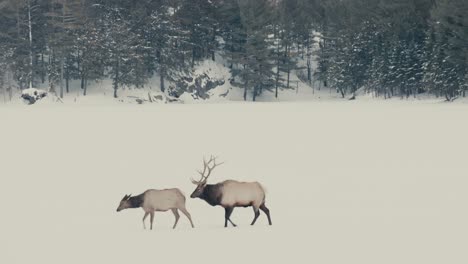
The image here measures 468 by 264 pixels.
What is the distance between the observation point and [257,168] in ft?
73.4

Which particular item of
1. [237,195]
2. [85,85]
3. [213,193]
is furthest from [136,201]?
[85,85]

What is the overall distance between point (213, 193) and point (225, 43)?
80573 millimetres

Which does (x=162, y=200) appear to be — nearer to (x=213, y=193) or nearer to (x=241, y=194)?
(x=213, y=193)

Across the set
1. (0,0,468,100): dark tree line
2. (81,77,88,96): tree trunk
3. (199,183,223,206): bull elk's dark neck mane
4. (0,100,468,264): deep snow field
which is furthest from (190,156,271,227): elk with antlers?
(81,77,88,96): tree trunk

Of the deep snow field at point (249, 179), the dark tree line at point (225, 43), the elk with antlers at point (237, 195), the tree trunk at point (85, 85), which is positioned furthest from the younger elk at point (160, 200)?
the tree trunk at point (85, 85)

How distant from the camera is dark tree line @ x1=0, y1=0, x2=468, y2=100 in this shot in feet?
229

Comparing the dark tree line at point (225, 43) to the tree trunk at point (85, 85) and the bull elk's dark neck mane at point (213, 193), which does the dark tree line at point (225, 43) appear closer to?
the tree trunk at point (85, 85)

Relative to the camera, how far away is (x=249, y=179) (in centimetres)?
1995

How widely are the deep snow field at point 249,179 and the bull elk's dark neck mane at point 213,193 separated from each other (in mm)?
611

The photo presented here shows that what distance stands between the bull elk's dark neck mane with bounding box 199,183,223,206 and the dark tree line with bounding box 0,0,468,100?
53.0 meters

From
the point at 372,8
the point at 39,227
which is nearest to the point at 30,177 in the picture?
the point at 39,227

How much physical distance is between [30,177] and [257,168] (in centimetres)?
795

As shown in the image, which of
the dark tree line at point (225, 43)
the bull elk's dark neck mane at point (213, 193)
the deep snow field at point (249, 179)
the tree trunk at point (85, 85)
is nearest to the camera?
Result: the deep snow field at point (249, 179)

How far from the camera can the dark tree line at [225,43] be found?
69.8 meters
